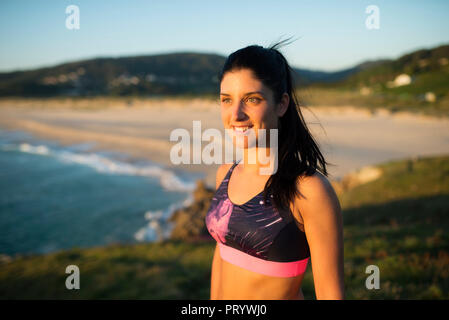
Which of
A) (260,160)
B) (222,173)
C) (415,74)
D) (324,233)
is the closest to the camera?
(324,233)

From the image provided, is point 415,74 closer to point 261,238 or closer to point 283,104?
point 283,104

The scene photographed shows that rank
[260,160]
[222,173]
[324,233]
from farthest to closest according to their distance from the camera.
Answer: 1. [222,173]
2. [260,160]
3. [324,233]

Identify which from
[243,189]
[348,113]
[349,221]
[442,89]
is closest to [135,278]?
[243,189]

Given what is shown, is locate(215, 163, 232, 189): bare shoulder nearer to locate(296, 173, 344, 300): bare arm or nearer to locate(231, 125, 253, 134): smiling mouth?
locate(231, 125, 253, 134): smiling mouth

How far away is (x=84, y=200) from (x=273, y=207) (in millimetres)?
17931

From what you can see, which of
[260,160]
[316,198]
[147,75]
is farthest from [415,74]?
[316,198]

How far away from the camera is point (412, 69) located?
281 feet

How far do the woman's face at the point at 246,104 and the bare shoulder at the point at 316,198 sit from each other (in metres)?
0.45

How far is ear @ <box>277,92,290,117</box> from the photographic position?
196cm

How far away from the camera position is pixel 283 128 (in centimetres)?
206

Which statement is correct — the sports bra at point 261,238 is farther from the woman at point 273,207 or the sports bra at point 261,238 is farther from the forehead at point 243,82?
the forehead at point 243,82

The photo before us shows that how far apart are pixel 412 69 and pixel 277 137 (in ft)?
335

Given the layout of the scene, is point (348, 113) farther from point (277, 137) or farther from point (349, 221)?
point (277, 137)

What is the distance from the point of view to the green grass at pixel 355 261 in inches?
177
